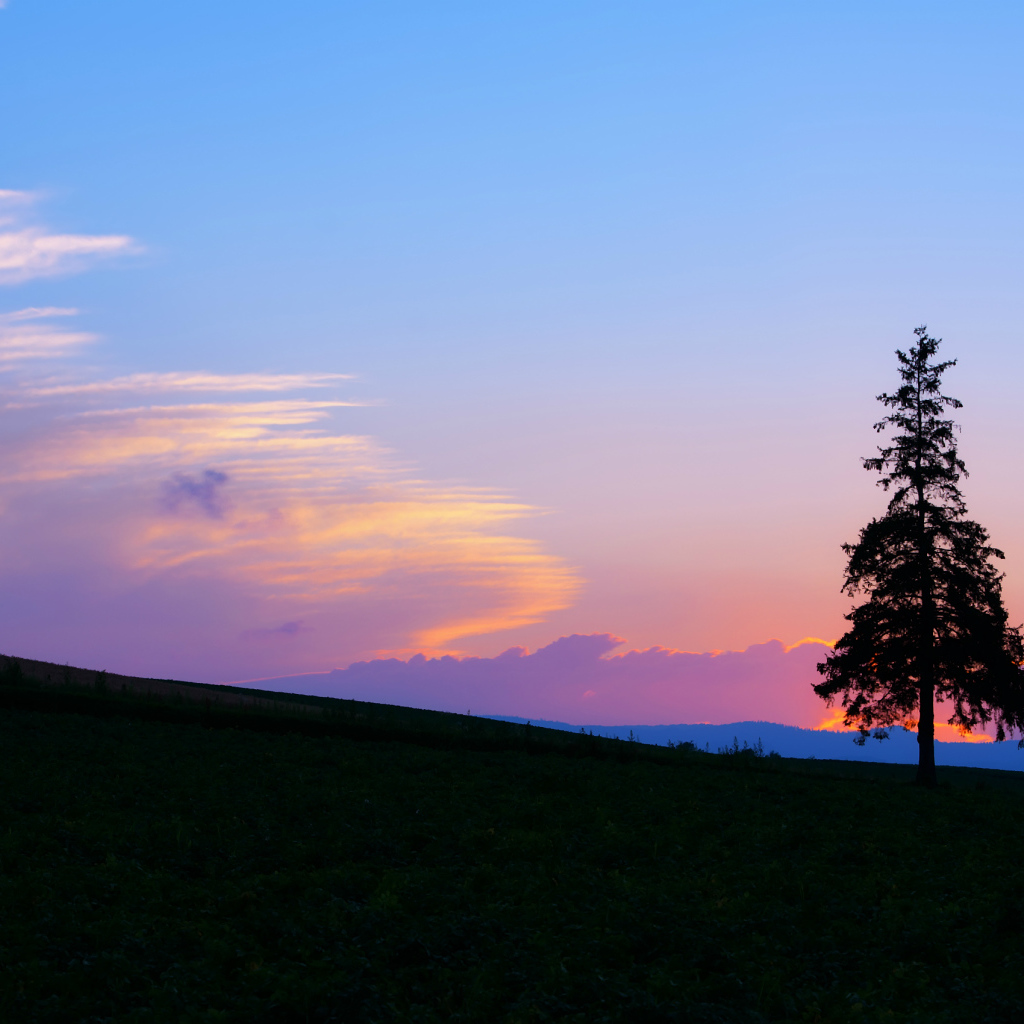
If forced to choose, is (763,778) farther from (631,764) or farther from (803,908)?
(803,908)

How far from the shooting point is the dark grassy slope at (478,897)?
12.7m

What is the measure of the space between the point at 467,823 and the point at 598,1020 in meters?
10.2

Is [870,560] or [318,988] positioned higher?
[870,560]

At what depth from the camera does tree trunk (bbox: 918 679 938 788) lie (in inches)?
A: 1594

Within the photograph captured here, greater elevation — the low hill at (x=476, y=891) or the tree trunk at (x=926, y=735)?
the tree trunk at (x=926, y=735)

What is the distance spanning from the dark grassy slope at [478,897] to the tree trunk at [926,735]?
12411mm

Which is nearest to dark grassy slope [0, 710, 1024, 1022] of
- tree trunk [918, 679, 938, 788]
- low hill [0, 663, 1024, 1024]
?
low hill [0, 663, 1024, 1024]

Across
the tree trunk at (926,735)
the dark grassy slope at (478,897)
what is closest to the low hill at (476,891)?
the dark grassy slope at (478,897)

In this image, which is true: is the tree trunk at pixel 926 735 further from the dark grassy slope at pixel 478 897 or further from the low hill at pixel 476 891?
the dark grassy slope at pixel 478 897

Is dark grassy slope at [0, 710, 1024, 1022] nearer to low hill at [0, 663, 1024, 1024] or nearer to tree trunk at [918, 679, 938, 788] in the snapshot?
low hill at [0, 663, 1024, 1024]

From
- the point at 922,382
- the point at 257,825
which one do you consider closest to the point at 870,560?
the point at 922,382

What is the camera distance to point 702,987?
12.9 metres

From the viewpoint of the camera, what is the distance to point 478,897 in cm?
1667

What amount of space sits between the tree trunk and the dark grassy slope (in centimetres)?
1241
